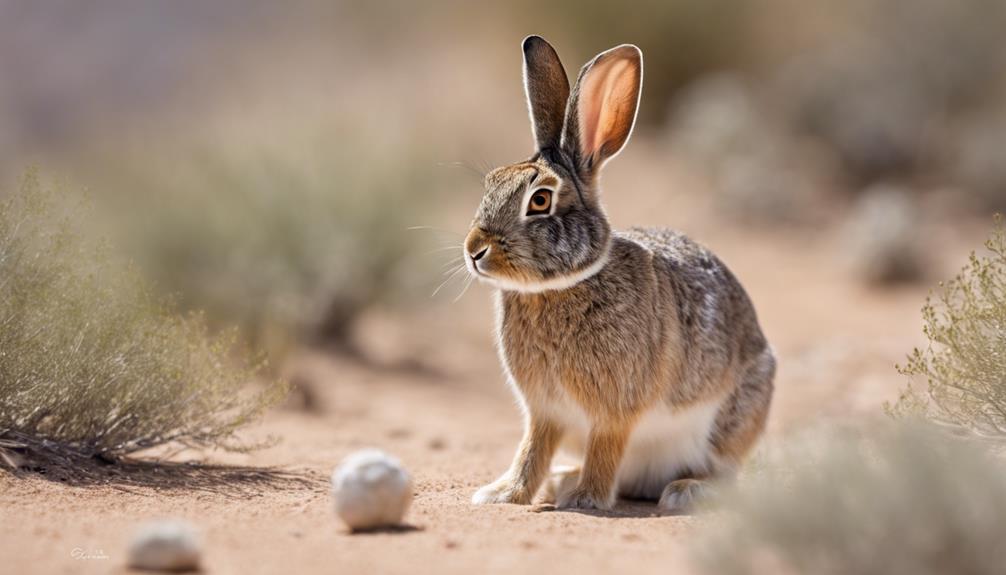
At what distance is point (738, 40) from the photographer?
59.2 feet

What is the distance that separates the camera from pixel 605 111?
5059 mm

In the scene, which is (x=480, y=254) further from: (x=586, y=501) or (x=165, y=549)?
(x=165, y=549)

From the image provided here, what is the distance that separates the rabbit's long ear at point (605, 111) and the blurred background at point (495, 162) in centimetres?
86

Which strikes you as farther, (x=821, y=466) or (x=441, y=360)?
(x=441, y=360)

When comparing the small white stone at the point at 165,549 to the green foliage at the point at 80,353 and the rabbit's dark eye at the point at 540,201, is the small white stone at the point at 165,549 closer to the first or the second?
the green foliage at the point at 80,353

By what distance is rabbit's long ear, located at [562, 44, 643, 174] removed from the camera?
4.98 meters

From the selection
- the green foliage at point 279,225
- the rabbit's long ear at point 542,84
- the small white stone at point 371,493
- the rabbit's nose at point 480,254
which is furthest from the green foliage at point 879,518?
the green foliage at point 279,225

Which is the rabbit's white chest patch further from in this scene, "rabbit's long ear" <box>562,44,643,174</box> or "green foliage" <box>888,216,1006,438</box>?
"rabbit's long ear" <box>562,44,643,174</box>

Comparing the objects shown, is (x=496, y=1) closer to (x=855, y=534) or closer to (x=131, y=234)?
(x=131, y=234)

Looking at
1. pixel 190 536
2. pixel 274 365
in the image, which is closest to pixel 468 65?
pixel 274 365

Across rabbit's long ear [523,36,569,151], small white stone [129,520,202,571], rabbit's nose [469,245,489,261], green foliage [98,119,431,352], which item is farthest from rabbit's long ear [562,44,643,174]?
green foliage [98,119,431,352]

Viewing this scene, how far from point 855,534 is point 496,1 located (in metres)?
17.0

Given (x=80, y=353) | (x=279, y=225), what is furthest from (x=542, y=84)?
(x=279, y=225)

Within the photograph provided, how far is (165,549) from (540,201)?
2.04 m
